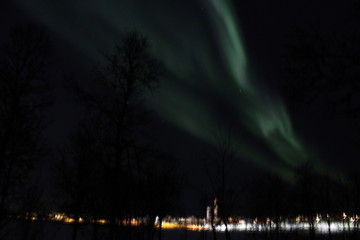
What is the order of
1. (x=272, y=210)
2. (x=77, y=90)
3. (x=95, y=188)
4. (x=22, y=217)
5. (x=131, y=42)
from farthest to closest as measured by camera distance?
(x=272, y=210) < (x=95, y=188) < (x=131, y=42) < (x=77, y=90) < (x=22, y=217)

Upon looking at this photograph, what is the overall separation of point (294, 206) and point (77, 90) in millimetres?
36200

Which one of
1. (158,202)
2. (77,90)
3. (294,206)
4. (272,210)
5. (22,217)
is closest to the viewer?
(22,217)

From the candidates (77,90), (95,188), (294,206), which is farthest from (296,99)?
(294,206)

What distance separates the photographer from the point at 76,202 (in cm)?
2323

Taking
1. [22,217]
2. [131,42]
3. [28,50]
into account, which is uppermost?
[131,42]

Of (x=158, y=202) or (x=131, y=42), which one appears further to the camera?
(x=158, y=202)

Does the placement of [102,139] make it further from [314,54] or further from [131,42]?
[314,54]

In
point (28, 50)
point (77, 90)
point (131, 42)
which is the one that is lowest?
point (77, 90)

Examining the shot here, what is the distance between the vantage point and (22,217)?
7168 mm

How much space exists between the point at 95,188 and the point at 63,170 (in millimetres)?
2892

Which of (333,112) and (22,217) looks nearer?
(22,217)

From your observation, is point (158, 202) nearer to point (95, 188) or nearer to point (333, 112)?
point (95, 188)

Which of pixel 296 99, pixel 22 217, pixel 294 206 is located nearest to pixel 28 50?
pixel 22 217

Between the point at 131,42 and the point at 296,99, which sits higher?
the point at 131,42
